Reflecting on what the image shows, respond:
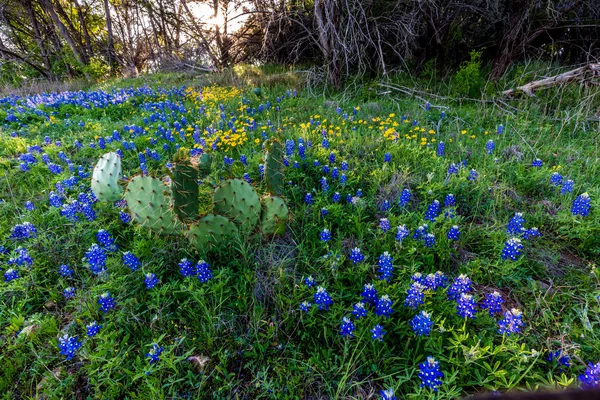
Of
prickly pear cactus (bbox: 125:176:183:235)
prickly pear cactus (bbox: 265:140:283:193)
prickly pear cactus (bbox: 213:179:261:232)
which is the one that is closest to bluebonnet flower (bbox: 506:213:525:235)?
prickly pear cactus (bbox: 265:140:283:193)

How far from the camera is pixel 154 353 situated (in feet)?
5.72

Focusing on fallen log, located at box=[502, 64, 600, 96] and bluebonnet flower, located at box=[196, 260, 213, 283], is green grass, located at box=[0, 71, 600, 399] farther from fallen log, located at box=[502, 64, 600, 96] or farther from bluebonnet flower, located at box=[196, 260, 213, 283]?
fallen log, located at box=[502, 64, 600, 96]

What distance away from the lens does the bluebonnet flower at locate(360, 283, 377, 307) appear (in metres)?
1.95

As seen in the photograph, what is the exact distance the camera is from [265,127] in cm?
453

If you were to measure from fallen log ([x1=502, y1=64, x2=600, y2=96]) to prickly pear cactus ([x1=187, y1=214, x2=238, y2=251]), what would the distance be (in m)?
5.76

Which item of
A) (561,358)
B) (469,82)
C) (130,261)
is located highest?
(469,82)

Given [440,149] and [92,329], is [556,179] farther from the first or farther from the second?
[92,329]

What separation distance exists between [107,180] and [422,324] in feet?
9.57

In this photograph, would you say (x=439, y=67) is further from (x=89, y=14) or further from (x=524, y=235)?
(x=89, y=14)

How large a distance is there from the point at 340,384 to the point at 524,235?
1.94 meters

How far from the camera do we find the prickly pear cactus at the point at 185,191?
2.19 meters

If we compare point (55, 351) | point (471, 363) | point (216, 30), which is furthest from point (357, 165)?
point (216, 30)

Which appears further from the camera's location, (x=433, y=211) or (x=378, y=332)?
(x=433, y=211)

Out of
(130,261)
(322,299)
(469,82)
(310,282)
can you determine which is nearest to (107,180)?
(130,261)
